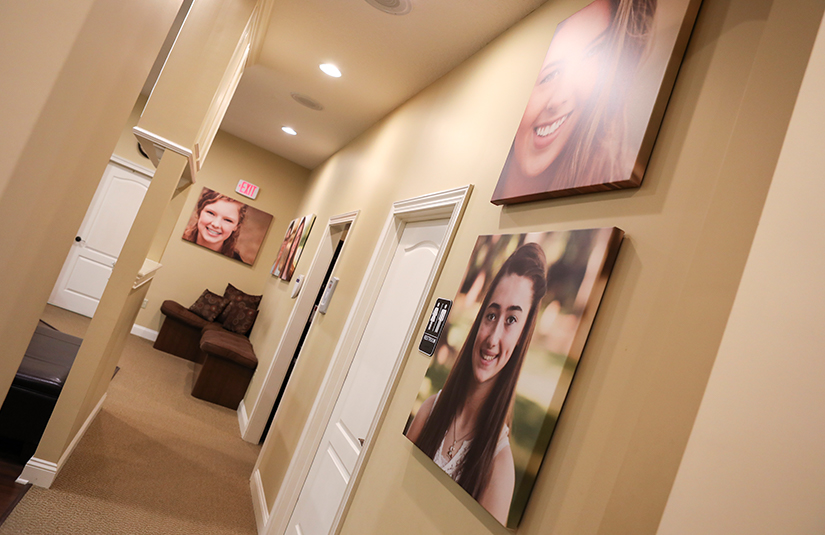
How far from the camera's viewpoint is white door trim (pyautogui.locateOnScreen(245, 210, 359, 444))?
4492 mm

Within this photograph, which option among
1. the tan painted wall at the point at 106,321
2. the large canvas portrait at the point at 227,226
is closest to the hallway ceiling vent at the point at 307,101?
the tan painted wall at the point at 106,321

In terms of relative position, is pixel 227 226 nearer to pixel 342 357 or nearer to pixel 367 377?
pixel 342 357

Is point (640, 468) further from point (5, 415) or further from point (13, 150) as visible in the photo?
point (5, 415)

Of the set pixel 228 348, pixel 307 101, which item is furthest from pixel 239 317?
pixel 307 101

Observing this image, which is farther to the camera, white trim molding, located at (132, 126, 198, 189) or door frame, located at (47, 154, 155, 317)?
door frame, located at (47, 154, 155, 317)

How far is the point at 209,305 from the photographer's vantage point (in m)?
6.63

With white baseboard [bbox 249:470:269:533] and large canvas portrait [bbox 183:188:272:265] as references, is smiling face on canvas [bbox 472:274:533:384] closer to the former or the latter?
white baseboard [bbox 249:470:269:533]

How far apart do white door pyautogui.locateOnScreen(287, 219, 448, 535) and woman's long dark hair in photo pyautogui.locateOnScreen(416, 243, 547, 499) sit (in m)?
0.60

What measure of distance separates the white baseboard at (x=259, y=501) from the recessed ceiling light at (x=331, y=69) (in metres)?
2.98

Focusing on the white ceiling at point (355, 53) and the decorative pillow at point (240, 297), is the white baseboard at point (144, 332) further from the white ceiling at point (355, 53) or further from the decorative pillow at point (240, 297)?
the white ceiling at point (355, 53)

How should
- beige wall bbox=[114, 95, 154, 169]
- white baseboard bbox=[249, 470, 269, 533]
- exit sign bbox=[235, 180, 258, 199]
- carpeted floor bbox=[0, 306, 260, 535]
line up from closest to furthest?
carpeted floor bbox=[0, 306, 260, 535], white baseboard bbox=[249, 470, 269, 533], beige wall bbox=[114, 95, 154, 169], exit sign bbox=[235, 180, 258, 199]

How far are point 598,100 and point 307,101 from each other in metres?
3.65

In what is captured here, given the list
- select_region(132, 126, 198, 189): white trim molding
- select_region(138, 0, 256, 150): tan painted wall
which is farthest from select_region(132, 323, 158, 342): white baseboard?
select_region(138, 0, 256, 150): tan painted wall

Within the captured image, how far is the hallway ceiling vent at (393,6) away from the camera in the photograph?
260 centimetres
